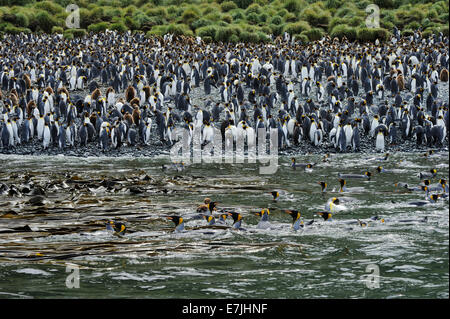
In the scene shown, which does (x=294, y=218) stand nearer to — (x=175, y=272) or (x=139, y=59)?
(x=175, y=272)

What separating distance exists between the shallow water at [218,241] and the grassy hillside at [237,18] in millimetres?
26384

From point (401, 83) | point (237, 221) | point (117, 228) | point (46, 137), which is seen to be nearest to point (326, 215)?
point (237, 221)

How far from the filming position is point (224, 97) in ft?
74.0

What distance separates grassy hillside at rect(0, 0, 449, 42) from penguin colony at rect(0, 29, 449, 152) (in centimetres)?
873

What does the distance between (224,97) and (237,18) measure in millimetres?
27183

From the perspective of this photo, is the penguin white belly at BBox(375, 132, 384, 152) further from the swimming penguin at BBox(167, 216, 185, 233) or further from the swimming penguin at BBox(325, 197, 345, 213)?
the swimming penguin at BBox(167, 216, 185, 233)

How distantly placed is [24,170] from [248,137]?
6.07 metres

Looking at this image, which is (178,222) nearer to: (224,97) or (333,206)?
(333,206)

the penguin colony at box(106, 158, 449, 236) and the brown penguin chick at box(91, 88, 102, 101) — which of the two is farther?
the brown penguin chick at box(91, 88, 102, 101)

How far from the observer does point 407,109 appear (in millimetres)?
19531

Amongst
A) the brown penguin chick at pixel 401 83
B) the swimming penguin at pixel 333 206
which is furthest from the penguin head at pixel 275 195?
the brown penguin chick at pixel 401 83

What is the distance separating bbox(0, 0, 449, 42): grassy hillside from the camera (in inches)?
1602

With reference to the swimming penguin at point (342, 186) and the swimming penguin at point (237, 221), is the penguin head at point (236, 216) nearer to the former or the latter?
the swimming penguin at point (237, 221)

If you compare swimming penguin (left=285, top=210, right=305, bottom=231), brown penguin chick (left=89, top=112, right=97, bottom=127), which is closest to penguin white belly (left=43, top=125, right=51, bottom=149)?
brown penguin chick (left=89, top=112, right=97, bottom=127)
